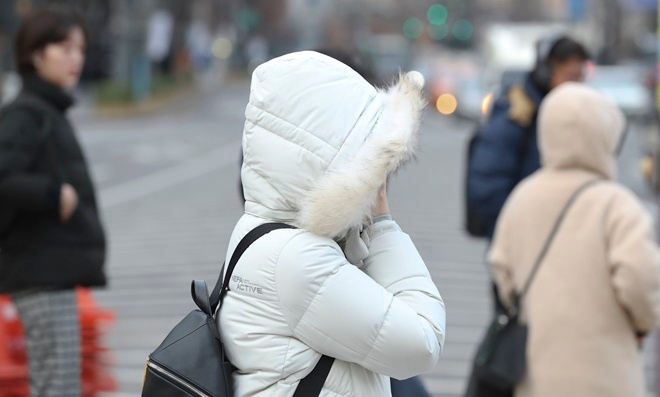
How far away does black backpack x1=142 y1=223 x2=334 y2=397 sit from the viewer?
2.46 metres

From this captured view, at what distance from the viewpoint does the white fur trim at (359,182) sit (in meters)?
2.42

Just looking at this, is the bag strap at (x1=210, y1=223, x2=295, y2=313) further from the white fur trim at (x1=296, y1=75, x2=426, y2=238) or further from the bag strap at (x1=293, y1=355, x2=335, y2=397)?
the bag strap at (x1=293, y1=355, x2=335, y2=397)

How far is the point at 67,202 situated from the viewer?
4.48m

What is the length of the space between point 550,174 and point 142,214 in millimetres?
10531

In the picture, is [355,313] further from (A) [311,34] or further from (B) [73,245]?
(A) [311,34]

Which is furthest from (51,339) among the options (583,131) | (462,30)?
(462,30)

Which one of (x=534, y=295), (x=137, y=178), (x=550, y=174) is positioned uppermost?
(x=550, y=174)

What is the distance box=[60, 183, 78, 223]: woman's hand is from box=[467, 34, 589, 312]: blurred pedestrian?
190 centimetres

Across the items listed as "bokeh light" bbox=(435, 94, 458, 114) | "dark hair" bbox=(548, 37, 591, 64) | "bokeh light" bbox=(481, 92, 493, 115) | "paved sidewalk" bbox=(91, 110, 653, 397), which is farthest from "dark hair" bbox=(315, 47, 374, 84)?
"bokeh light" bbox=(435, 94, 458, 114)

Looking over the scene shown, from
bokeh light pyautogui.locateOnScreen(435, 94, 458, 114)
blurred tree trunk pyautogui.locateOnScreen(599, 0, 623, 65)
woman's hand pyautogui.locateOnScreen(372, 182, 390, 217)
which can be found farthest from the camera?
blurred tree trunk pyautogui.locateOnScreen(599, 0, 623, 65)

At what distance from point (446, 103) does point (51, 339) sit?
106 ft

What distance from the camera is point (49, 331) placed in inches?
177

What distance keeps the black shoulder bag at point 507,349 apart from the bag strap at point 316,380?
6.06 feet

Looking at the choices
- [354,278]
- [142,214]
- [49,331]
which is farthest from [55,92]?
[142,214]
